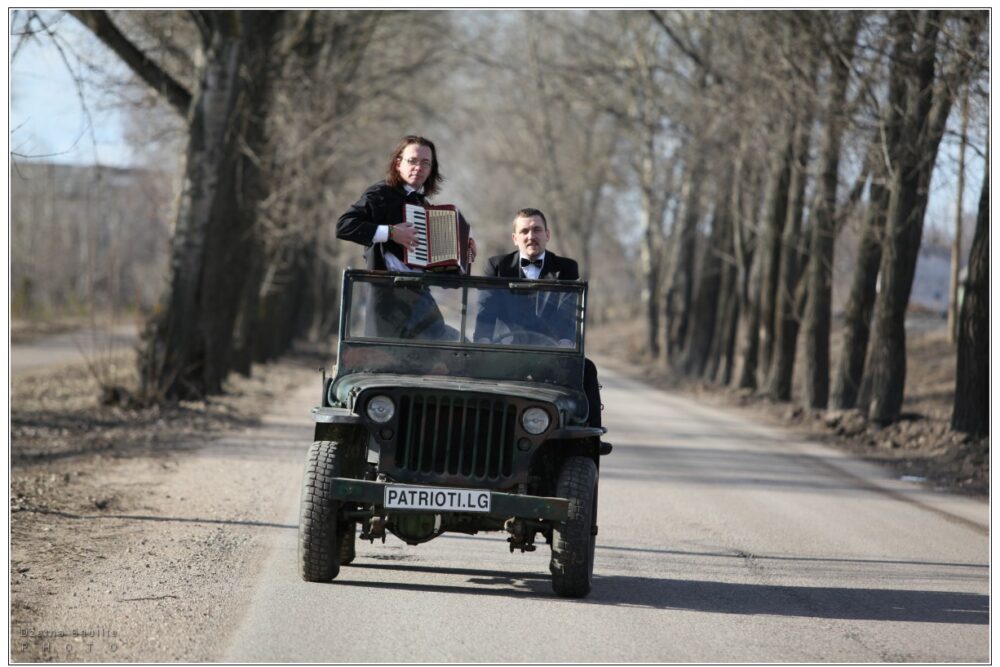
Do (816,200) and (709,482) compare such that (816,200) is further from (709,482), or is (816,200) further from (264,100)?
(709,482)

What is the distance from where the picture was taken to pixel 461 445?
22.8 feet

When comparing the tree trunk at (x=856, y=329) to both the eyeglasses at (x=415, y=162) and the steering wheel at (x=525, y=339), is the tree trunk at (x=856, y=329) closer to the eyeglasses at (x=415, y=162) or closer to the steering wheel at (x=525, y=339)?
the steering wheel at (x=525, y=339)

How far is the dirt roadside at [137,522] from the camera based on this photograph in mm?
5961

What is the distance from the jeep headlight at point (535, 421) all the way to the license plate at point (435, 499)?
0.46 metres

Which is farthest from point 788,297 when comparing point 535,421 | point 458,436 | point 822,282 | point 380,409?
point 380,409

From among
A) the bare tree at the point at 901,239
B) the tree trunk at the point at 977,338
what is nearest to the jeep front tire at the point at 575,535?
the tree trunk at the point at 977,338

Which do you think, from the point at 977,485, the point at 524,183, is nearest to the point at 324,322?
the point at 524,183

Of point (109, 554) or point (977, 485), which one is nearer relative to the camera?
point (109, 554)

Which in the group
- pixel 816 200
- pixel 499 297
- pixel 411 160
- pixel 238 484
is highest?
pixel 816 200

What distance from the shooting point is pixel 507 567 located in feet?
26.2

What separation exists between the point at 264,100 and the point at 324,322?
3366 centimetres

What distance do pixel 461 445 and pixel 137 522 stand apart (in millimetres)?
3324

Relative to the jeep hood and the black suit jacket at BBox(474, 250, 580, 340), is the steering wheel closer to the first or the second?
the black suit jacket at BBox(474, 250, 580, 340)

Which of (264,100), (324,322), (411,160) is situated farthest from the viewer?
(324,322)
